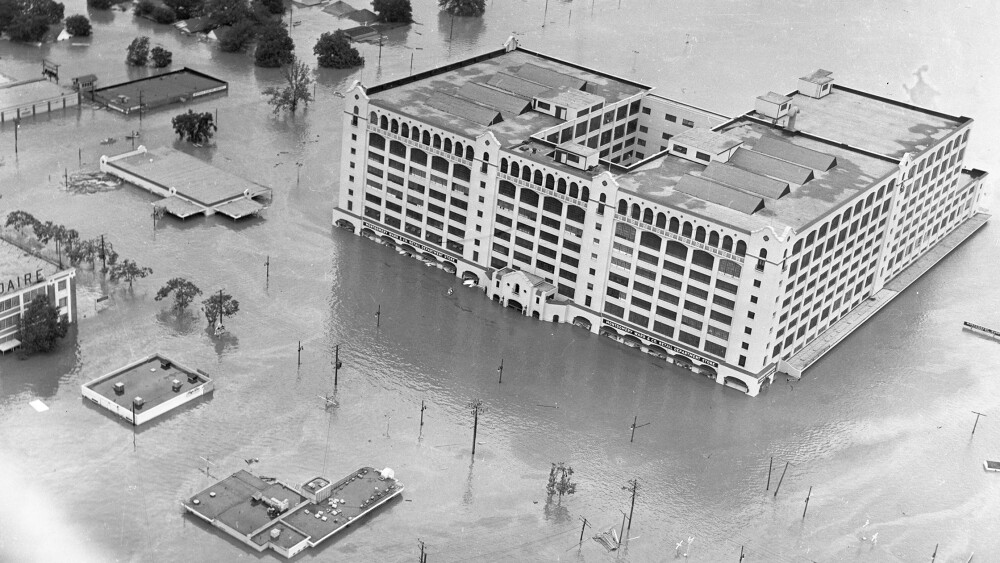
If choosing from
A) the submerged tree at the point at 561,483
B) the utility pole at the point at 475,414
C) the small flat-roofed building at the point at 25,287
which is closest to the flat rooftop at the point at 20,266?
the small flat-roofed building at the point at 25,287

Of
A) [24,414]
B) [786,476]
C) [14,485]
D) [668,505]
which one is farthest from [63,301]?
[786,476]

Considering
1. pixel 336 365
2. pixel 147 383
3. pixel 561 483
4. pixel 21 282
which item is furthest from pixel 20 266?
pixel 561 483

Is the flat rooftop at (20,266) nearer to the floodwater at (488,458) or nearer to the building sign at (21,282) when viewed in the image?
the building sign at (21,282)

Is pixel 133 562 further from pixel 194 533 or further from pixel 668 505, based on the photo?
pixel 668 505

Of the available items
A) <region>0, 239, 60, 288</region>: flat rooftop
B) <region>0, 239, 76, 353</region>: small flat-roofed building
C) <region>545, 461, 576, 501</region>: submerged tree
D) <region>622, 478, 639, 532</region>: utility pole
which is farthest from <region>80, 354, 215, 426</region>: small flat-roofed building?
<region>622, 478, 639, 532</region>: utility pole

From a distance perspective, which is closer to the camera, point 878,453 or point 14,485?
point 14,485

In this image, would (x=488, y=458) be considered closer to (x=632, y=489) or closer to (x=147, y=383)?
(x=632, y=489)

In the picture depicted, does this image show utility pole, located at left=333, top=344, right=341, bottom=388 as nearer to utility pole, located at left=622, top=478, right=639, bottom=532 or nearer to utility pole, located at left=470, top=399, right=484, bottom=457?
utility pole, located at left=470, top=399, right=484, bottom=457
